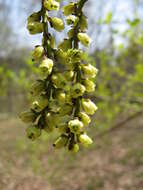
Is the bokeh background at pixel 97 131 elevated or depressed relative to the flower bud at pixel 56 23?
elevated

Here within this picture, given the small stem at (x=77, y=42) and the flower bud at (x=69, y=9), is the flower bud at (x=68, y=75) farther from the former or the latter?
the flower bud at (x=69, y=9)

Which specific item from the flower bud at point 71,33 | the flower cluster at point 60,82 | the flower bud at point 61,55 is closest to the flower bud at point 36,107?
the flower cluster at point 60,82

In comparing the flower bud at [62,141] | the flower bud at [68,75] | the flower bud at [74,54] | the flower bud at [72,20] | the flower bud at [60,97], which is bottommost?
the flower bud at [62,141]

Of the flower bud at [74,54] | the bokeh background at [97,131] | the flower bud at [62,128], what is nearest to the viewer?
the flower bud at [74,54]

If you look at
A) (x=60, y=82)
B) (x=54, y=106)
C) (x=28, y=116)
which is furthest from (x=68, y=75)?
(x=28, y=116)

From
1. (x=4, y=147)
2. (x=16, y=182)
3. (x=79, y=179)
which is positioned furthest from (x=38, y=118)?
(x=4, y=147)

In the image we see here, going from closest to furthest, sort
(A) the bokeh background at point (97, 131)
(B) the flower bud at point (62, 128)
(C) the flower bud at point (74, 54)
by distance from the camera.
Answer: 1. (C) the flower bud at point (74, 54)
2. (B) the flower bud at point (62, 128)
3. (A) the bokeh background at point (97, 131)

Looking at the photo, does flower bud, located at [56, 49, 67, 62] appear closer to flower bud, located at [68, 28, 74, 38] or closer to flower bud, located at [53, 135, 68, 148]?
flower bud, located at [68, 28, 74, 38]

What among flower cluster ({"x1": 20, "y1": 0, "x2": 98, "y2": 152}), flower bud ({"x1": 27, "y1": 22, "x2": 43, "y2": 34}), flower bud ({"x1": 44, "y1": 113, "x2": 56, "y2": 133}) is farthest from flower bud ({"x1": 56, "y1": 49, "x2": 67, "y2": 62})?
flower bud ({"x1": 44, "y1": 113, "x2": 56, "y2": 133})

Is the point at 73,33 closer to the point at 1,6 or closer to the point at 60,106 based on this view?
the point at 60,106
